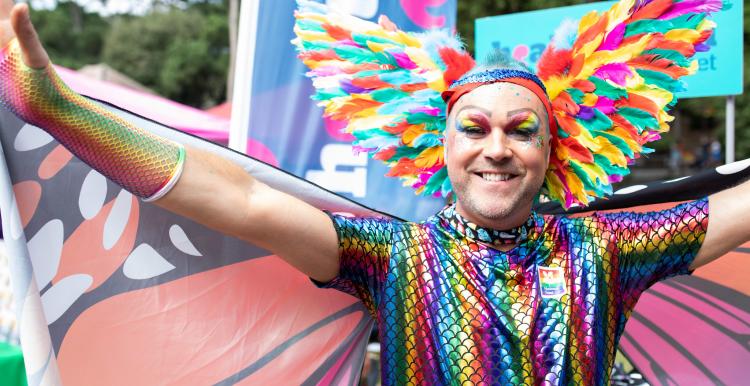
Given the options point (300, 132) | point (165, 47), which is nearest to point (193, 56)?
point (165, 47)

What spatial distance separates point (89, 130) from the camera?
1296mm

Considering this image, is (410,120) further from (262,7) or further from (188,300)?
(262,7)

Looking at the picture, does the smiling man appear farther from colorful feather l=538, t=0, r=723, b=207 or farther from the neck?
colorful feather l=538, t=0, r=723, b=207

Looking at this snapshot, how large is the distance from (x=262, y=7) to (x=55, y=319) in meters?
2.07

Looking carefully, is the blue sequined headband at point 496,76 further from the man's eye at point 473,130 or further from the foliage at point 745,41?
the foliage at point 745,41

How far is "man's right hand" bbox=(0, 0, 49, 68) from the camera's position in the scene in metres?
1.16

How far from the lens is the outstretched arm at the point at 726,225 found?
164 cm

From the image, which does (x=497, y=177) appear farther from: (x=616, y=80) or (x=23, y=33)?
(x=23, y=33)

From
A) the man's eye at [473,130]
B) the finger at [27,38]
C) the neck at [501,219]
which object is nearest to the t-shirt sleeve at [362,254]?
the neck at [501,219]

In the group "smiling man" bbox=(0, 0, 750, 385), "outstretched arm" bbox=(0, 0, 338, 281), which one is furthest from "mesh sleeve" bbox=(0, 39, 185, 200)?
"smiling man" bbox=(0, 0, 750, 385)

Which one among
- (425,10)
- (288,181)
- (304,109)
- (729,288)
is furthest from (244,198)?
(425,10)

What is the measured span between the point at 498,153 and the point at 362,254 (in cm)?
41

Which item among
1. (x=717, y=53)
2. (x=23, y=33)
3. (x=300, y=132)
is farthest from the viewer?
(x=717, y=53)

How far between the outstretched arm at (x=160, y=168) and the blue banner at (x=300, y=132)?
1.81 metres
